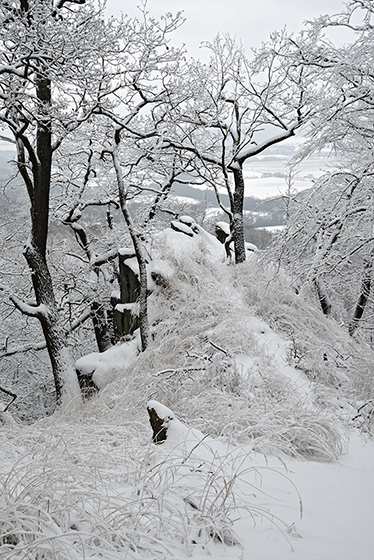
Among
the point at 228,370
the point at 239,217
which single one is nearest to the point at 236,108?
the point at 239,217

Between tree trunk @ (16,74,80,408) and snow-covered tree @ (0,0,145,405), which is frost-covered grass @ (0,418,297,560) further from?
tree trunk @ (16,74,80,408)

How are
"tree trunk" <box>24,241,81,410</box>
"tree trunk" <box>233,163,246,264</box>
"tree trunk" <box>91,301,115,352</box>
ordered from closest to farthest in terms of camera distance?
"tree trunk" <box>24,241,81,410</box> < "tree trunk" <box>233,163,246,264</box> < "tree trunk" <box>91,301,115,352</box>

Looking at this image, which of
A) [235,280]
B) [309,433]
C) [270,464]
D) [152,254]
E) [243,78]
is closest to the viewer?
[270,464]

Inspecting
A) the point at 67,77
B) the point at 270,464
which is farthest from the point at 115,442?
the point at 67,77

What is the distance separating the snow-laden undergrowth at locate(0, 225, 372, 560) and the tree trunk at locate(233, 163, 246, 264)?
4.34 feet

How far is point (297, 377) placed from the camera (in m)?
4.57

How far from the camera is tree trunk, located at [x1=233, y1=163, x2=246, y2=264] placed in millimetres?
8688

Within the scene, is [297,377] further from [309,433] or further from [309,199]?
[309,199]

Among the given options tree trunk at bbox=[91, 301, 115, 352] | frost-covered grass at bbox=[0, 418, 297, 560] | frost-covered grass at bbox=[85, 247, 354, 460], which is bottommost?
tree trunk at bbox=[91, 301, 115, 352]

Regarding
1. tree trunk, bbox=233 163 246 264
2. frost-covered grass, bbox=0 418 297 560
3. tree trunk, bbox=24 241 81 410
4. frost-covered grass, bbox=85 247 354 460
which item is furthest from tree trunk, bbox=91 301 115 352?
frost-covered grass, bbox=0 418 297 560

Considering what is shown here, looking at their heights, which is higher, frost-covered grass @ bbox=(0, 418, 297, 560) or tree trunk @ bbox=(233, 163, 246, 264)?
tree trunk @ bbox=(233, 163, 246, 264)

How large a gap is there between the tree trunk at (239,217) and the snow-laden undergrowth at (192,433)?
132 cm

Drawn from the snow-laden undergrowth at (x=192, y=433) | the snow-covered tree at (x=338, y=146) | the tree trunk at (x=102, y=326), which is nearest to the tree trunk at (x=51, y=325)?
the snow-laden undergrowth at (x=192, y=433)

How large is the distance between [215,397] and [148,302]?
11.6 ft
